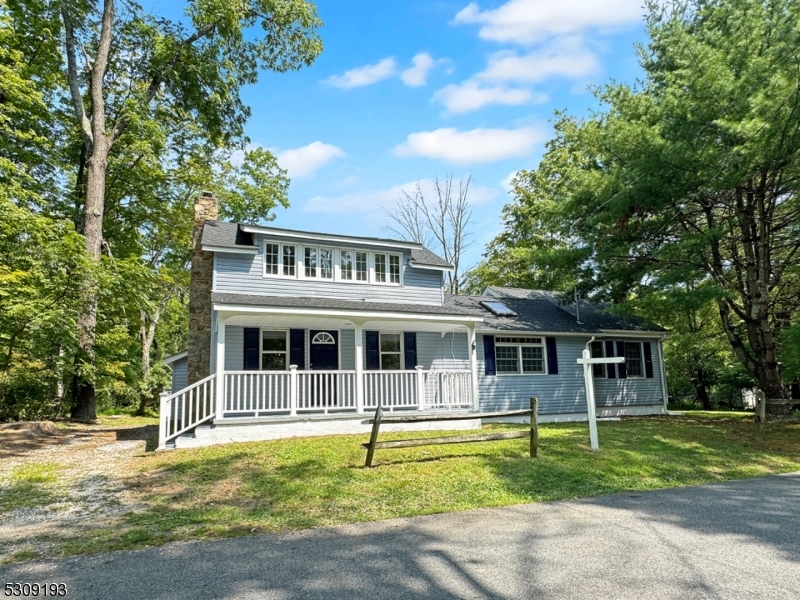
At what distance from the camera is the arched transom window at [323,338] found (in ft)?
43.2

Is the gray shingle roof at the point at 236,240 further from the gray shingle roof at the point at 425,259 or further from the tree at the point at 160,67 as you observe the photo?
the tree at the point at 160,67

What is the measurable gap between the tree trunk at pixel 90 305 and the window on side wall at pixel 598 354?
15.4 meters

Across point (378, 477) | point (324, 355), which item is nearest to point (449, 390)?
point (324, 355)

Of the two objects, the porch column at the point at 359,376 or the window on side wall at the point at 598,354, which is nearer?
the porch column at the point at 359,376

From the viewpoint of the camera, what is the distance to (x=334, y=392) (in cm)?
1272

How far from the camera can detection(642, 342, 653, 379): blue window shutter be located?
57.4 feet

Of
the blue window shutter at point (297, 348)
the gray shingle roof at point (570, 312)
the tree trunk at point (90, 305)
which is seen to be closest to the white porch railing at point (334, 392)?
the blue window shutter at point (297, 348)

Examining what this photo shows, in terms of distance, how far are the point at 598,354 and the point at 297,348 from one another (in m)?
10.1

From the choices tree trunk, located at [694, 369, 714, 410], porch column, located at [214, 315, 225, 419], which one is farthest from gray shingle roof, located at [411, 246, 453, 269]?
tree trunk, located at [694, 369, 714, 410]

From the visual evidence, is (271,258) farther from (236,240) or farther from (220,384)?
(220,384)

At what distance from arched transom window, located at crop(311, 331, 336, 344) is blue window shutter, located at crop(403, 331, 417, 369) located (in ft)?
6.80

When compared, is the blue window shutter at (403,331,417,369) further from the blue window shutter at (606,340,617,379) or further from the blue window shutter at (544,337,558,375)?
the blue window shutter at (606,340,617,379)

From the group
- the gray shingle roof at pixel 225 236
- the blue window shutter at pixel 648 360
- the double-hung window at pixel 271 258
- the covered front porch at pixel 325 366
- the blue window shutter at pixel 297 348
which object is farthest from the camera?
the blue window shutter at pixel 648 360

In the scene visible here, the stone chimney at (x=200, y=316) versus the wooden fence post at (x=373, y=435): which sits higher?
the stone chimney at (x=200, y=316)
